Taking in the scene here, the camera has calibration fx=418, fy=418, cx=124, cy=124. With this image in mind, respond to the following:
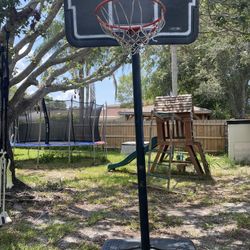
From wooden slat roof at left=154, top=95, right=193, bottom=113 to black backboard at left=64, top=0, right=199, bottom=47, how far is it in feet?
18.2

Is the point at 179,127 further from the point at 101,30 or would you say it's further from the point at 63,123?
the point at 101,30

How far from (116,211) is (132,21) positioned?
10.9 ft

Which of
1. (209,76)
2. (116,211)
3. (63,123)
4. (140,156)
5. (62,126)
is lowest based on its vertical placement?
(116,211)

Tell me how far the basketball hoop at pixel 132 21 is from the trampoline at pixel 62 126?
973 centimetres

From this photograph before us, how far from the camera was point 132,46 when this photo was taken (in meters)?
4.30

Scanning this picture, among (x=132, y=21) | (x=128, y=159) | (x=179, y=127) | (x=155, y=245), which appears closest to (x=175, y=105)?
(x=179, y=127)

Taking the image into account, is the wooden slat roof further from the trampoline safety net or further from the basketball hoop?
the basketball hoop

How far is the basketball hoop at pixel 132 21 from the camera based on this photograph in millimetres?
4293

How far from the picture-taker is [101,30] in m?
4.64

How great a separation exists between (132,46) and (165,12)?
625mm

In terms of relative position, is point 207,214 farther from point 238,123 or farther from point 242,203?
point 238,123

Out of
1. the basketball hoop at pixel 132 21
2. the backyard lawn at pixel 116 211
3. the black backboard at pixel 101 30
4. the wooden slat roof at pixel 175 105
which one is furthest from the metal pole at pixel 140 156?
the wooden slat roof at pixel 175 105

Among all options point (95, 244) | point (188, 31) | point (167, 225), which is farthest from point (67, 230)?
point (188, 31)

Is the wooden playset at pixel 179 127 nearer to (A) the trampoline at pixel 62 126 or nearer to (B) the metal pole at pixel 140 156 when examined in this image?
(A) the trampoline at pixel 62 126
